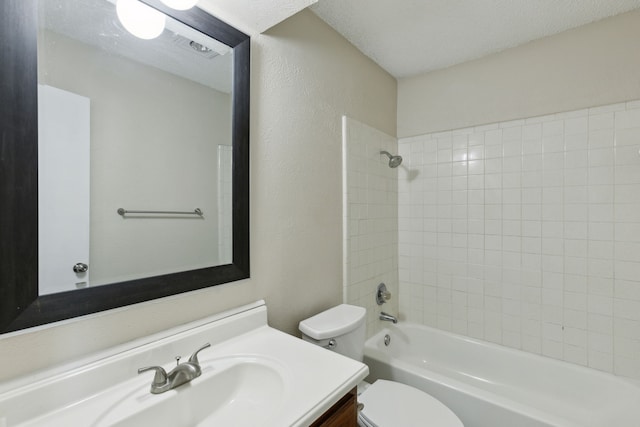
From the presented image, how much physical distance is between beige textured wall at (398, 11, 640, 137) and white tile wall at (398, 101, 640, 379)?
0.28ft

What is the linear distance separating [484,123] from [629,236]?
1.05m

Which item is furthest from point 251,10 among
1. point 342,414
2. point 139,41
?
point 342,414

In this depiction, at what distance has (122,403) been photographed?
74cm

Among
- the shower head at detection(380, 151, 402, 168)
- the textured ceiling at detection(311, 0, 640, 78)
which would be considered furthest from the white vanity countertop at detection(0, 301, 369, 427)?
the textured ceiling at detection(311, 0, 640, 78)

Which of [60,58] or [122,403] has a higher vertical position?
[60,58]

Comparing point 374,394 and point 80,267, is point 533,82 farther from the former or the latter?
point 80,267

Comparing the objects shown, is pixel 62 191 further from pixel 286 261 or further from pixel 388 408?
pixel 388 408

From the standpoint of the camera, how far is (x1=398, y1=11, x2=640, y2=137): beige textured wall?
5.28ft

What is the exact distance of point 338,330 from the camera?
4.32 ft

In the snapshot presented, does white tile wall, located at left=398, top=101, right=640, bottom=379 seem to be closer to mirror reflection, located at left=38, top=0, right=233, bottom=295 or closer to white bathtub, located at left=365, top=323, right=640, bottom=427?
white bathtub, located at left=365, top=323, right=640, bottom=427

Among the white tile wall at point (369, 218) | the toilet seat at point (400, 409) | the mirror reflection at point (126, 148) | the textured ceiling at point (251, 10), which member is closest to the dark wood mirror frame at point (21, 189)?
the mirror reflection at point (126, 148)

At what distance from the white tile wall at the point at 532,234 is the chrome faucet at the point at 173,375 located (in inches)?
73.2

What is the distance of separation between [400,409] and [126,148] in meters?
1.56

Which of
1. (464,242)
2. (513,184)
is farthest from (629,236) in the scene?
(464,242)
